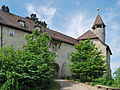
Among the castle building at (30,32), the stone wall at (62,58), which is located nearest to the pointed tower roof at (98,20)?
the castle building at (30,32)

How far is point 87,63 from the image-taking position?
587 inches

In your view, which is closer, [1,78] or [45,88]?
[1,78]

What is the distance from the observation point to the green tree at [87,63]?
14.7 metres

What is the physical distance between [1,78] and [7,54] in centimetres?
192

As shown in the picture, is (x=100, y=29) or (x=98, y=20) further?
(x=98, y=20)

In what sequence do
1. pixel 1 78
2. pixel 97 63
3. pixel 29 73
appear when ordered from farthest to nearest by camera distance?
1. pixel 97 63
2. pixel 29 73
3. pixel 1 78

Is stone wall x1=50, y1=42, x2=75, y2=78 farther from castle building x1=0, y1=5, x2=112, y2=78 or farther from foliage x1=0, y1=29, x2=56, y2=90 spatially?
foliage x1=0, y1=29, x2=56, y2=90

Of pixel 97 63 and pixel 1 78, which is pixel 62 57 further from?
pixel 1 78

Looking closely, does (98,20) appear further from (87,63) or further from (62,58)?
(87,63)

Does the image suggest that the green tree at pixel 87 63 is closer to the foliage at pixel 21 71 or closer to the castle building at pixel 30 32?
the castle building at pixel 30 32

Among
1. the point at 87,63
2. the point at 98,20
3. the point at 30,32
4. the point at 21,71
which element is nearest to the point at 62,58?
the point at 87,63

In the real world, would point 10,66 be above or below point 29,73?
above

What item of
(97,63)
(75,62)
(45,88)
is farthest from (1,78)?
(97,63)

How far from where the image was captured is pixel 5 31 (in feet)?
49.0
